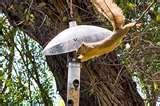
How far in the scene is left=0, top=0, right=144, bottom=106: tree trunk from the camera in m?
2.76

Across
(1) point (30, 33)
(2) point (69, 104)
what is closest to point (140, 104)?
(1) point (30, 33)

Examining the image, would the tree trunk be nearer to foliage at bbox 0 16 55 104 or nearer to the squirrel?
foliage at bbox 0 16 55 104

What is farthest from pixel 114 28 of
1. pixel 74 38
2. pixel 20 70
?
pixel 20 70

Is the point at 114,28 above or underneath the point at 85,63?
above

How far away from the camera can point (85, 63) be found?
276cm

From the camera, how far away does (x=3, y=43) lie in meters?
3.50

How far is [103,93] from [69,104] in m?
1.14

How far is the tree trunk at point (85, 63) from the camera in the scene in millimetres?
2756

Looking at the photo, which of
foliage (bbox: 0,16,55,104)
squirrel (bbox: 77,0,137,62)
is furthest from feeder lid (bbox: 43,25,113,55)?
foliage (bbox: 0,16,55,104)

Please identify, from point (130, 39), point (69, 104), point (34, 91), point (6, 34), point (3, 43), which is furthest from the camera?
point (34, 91)

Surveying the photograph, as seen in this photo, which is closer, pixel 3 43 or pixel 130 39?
pixel 130 39

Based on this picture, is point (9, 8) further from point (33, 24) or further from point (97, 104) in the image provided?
point (97, 104)

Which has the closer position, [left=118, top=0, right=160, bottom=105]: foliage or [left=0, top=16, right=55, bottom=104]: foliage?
[left=118, top=0, right=160, bottom=105]: foliage

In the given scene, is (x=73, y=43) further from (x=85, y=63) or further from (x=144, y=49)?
(x=144, y=49)
